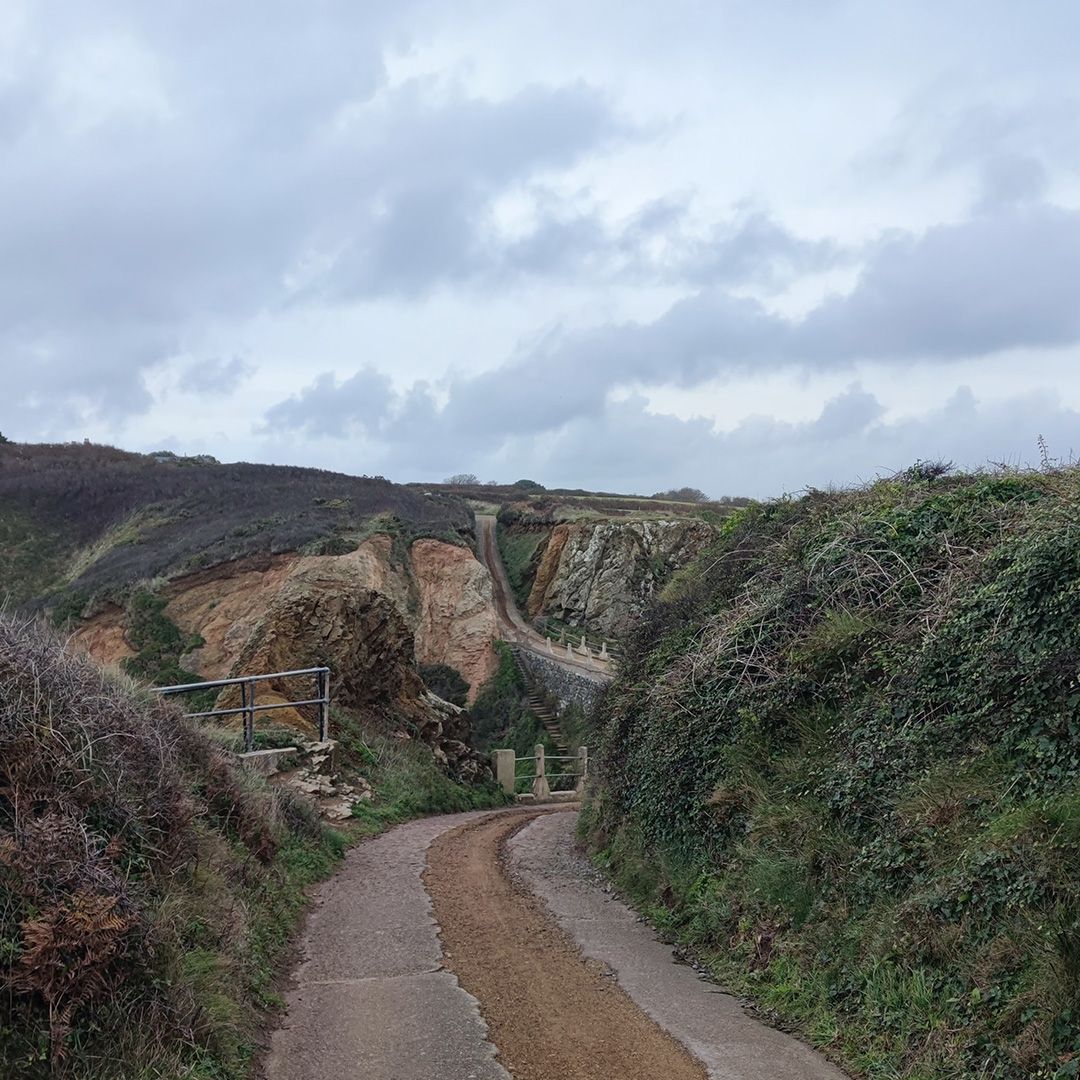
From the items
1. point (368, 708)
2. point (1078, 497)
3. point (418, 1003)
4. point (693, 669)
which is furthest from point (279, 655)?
point (1078, 497)

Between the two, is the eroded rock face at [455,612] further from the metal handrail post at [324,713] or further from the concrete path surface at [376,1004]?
the concrete path surface at [376,1004]

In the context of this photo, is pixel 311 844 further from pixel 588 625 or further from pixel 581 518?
pixel 581 518

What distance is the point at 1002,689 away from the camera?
639cm

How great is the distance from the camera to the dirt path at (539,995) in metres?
5.32

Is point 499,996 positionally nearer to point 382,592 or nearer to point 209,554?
point 382,592

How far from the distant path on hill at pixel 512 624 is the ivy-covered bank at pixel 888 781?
14836mm

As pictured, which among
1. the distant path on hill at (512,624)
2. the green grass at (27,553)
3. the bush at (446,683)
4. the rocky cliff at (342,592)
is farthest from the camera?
the green grass at (27,553)

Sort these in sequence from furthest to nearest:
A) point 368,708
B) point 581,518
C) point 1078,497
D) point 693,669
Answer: point 581,518 < point 368,708 < point 693,669 < point 1078,497

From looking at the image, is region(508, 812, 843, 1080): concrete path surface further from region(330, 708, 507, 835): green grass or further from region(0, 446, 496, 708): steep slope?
region(0, 446, 496, 708): steep slope

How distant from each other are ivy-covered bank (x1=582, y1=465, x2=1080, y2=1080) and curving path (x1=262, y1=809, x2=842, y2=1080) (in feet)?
1.54

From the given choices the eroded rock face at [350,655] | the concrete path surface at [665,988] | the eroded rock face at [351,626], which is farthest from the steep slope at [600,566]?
the concrete path surface at [665,988]

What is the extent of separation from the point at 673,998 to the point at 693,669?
145 inches

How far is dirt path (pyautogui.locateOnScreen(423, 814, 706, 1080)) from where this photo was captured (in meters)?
5.32

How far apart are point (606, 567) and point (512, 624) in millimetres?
7473
